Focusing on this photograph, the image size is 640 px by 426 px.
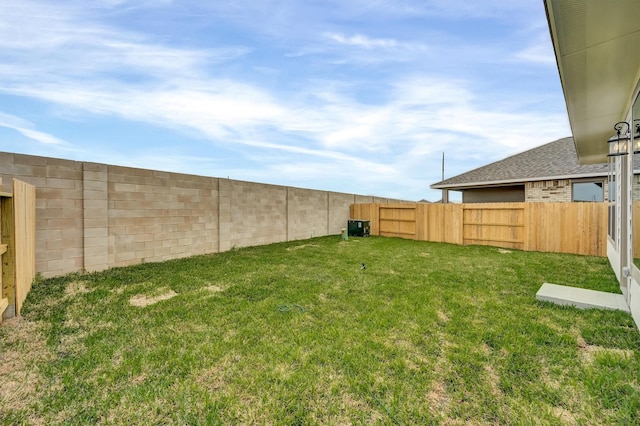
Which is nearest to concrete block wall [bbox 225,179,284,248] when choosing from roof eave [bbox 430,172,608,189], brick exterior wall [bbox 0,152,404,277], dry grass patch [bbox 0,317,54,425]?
brick exterior wall [bbox 0,152,404,277]

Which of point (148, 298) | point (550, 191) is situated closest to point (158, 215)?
point (148, 298)

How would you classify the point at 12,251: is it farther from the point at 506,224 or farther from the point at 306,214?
the point at 506,224

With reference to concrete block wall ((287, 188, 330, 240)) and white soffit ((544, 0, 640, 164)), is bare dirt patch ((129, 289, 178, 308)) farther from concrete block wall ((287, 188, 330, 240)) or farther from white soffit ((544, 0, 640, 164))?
concrete block wall ((287, 188, 330, 240))

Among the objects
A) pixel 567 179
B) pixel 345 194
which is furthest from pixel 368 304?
pixel 567 179

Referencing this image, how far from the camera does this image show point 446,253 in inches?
306

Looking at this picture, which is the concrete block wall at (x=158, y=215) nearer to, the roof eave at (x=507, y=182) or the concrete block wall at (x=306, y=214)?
the concrete block wall at (x=306, y=214)

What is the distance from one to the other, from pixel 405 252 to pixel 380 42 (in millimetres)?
5966

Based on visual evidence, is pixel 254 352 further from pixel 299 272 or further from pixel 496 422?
pixel 299 272

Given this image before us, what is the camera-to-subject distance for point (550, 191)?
11.1 metres

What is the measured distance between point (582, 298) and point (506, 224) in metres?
6.25

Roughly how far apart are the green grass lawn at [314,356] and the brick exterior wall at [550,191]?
8.18 meters

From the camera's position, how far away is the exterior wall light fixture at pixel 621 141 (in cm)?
394

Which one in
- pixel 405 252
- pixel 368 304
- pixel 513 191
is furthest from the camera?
pixel 513 191

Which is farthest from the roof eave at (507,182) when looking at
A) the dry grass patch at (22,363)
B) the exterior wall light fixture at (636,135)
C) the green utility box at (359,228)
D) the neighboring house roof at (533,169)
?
the dry grass patch at (22,363)
